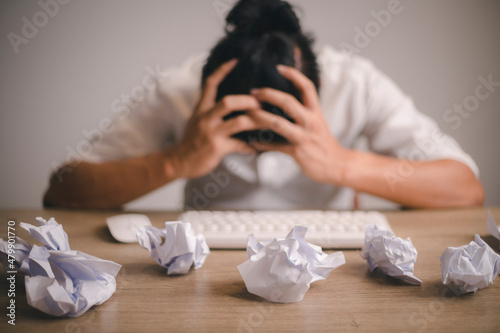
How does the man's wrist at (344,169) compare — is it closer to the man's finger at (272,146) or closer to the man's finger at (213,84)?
the man's finger at (272,146)

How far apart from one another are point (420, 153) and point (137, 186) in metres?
0.60

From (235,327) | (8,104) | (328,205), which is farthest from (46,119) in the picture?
(235,327)

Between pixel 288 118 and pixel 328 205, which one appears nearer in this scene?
pixel 288 118

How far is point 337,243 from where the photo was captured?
493 millimetres

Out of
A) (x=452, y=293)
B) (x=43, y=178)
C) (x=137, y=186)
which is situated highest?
(x=452, y=293)

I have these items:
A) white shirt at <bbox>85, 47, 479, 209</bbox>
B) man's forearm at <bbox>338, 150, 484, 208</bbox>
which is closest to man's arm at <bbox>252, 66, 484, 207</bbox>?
man's forearm at <bbox>338, 150, 484, 208</bbox>

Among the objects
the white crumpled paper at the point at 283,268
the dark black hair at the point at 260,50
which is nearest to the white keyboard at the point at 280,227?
the white crumpled paper at the point at 283,268

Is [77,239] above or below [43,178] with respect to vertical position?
above

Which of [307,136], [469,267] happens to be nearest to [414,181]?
[307,136]

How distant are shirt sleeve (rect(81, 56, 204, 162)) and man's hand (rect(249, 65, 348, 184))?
0.35m

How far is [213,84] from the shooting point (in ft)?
2.56

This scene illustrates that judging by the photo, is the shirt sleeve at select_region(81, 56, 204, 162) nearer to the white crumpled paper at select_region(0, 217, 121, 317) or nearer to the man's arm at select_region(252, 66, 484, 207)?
the man's arm at select_region(252, 66, 484, 207)

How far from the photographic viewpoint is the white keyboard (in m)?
0.50

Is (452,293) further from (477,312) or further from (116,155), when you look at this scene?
(116,155)
